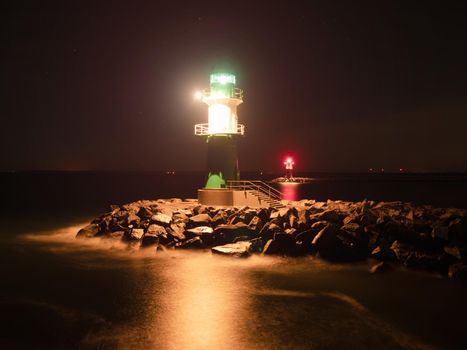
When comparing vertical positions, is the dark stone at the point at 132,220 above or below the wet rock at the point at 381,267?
above

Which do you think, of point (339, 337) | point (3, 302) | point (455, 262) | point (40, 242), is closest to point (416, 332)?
point (339, 337)

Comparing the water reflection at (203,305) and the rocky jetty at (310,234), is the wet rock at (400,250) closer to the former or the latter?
the rocky jetty at (310,234)

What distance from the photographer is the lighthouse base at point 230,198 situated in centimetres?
1814

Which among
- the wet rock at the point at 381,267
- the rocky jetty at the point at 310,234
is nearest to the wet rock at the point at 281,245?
the rocky jetty at the point at 310,234

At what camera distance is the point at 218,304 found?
→ 966 cm

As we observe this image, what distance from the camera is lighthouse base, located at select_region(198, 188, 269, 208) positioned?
18.1 metres

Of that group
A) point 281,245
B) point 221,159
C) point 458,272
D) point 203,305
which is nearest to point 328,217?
point 281,245

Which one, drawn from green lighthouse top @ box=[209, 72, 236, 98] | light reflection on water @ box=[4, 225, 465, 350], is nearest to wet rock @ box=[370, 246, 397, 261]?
light reflection on water @ box=[4, 225, 465, 350]

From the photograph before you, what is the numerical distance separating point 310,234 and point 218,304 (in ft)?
17.5

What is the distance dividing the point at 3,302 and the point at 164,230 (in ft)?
20.7

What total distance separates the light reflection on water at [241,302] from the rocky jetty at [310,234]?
644 mm

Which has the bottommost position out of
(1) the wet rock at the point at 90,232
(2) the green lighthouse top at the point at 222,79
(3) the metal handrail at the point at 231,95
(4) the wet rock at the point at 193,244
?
(1) the wet rock at the point at 90,232

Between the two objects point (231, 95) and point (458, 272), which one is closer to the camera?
point (458, 272)

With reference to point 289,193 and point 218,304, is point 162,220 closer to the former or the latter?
point 218,304
